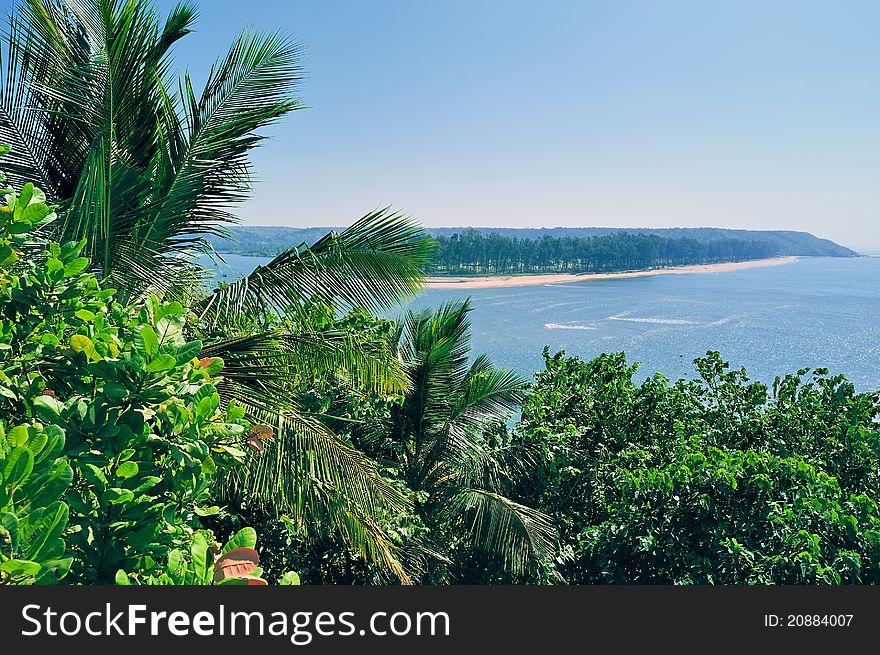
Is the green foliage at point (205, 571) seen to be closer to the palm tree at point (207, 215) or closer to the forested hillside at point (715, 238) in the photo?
the palm tree at point (207, 215)

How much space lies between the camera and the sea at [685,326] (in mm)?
31047

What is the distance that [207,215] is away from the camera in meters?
5.42

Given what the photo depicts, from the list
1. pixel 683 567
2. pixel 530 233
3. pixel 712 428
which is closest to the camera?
pixel 683 567

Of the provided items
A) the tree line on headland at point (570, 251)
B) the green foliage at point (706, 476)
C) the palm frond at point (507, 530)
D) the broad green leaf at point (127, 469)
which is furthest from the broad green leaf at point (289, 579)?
the tree line on headland at point (570, 251)

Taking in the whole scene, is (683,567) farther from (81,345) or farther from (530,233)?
(530,233)

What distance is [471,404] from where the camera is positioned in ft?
26.3

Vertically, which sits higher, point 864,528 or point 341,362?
point 341,362

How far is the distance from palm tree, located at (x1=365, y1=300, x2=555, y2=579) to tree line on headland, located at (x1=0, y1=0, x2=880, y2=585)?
4 cm

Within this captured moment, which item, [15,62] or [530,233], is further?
[530,233]

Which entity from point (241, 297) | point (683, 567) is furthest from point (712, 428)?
point (241, 297)

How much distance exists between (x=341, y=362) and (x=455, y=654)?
355 centimetres

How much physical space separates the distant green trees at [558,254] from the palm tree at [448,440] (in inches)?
2185

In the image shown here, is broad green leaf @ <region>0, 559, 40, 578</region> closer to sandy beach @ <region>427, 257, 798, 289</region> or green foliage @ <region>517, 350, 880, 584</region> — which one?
green foliage @ <region>517, 350, 880, 584</region>

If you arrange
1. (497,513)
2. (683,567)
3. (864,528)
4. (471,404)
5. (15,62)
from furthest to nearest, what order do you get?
1. (471,404)
2. (497,513)
3. (683,567)
4. (864,528)
5. (15,62)
